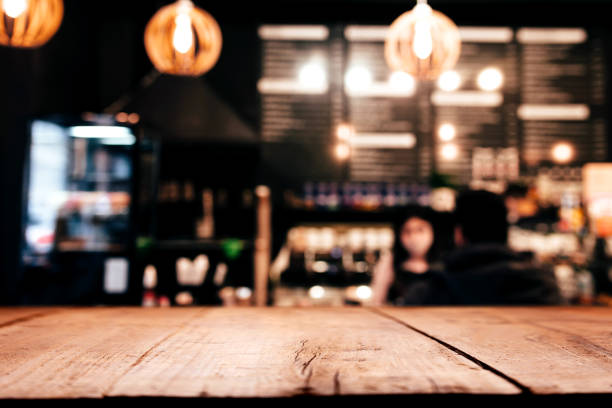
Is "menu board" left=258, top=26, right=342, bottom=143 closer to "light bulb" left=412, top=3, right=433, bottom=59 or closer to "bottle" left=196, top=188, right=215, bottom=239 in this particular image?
"bottle" left=196, top=188, right=215, bottom=239

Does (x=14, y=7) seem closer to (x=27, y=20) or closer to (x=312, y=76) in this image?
(x=27, y=20)

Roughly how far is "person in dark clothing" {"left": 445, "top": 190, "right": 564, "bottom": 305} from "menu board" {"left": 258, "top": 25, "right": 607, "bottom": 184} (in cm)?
299

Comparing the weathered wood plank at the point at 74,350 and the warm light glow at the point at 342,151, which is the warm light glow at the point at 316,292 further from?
the weathered wood plank at the point at 74,350

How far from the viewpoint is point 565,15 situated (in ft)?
14.8

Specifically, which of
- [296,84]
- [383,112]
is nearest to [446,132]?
[383,112]

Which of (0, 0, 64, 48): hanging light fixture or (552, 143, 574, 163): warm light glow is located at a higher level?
(0, 0, 64, 48): hanging light fixture

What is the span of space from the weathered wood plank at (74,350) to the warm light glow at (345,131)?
13.1 feet

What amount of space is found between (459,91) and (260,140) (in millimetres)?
2058

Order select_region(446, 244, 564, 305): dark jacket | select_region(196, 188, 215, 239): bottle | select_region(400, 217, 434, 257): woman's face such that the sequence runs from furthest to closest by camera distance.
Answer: select_region(196, 188, 215, 239): bottle, select_region(400, 217, 434, 257): woman's face, select_region(446, 244, 564, 305): dark jacket

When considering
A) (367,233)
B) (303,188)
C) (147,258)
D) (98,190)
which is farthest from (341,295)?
(98,190)

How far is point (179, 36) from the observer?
107 inches

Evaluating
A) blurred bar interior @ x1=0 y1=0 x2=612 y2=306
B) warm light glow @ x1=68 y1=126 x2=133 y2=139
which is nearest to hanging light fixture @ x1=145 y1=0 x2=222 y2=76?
blurred bar interior @ x1=0 y1=0 x2=612 y2=306

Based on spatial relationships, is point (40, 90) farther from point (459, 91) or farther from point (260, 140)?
point (459, 91)

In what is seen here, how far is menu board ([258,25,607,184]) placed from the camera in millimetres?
5066
